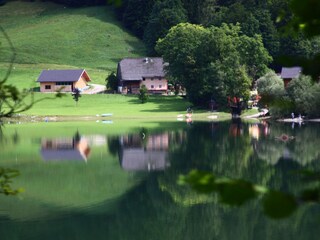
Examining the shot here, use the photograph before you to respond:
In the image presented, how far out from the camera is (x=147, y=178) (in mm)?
32812

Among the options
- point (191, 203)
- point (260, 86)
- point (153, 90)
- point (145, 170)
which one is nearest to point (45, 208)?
point (191, 203)

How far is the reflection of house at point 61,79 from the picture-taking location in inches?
3487

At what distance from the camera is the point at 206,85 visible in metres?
72.4

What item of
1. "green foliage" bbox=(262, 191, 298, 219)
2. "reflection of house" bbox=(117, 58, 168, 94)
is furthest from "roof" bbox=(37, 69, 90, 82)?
"green foliage" bbox=(262, 191, 298, 219)

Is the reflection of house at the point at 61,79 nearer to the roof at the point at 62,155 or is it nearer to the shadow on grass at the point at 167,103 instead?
the shadow on grass at the point at 167,103

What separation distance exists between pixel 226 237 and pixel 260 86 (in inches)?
1876

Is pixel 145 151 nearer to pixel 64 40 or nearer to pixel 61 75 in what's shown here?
pixel 61 75

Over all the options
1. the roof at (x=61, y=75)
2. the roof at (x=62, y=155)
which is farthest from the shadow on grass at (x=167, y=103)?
the roof at (x=62, y=155)

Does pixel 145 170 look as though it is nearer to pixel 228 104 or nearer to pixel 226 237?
pixel 226 237

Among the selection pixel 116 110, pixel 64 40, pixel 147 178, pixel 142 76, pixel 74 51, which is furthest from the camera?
pixel 64 40

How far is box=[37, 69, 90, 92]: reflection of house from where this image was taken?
88.6 meters

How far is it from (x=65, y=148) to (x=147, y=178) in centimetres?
1427

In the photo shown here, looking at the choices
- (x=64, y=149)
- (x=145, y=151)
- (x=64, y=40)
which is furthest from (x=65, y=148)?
(x=64, y=40)

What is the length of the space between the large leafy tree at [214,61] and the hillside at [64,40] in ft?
66.6
